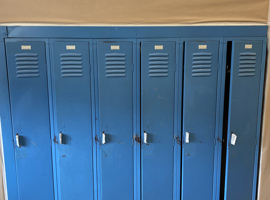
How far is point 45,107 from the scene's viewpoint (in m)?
2.05

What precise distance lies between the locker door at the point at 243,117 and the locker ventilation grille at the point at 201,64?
27cm

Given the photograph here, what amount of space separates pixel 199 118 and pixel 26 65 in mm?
1932

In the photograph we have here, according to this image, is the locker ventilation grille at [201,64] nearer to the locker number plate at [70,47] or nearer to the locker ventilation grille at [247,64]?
the locker ventilation grille at [247,64]

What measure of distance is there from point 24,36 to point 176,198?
2438 mm

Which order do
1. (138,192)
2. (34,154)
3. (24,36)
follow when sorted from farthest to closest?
(138,192), (34,154), (24,36)

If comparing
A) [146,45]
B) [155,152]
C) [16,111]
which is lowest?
[155,152]

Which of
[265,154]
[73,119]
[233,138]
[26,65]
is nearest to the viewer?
[26,65]

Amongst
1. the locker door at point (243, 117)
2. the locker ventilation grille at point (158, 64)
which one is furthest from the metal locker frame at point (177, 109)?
the locker door at point (243, 117)

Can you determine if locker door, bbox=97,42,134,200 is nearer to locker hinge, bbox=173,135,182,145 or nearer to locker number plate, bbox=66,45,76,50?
locker number plate, bbox=66,45,76,50

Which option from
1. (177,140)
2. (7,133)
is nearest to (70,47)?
(7,133)

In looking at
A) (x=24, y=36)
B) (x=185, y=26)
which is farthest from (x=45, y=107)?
(x=185, y=26)

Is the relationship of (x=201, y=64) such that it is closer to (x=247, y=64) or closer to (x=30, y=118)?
(x=247, y=64)

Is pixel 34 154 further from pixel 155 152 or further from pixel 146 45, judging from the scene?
pixel 146 45

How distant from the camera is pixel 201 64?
210 cm
